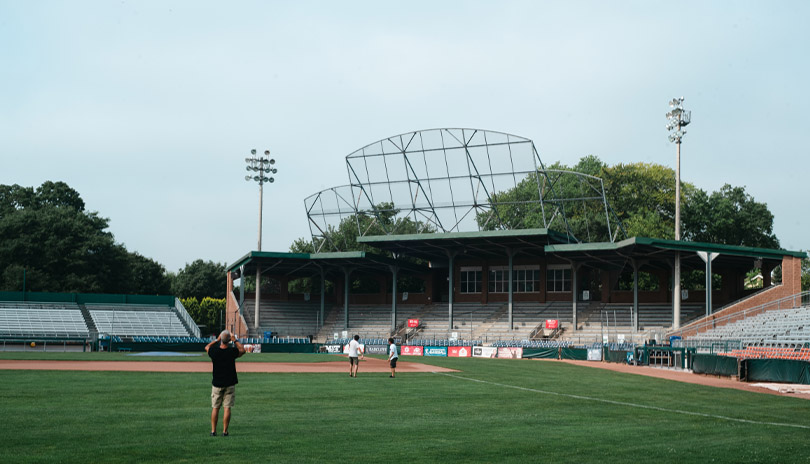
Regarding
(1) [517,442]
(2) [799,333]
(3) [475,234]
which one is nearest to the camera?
(1) [517,442]

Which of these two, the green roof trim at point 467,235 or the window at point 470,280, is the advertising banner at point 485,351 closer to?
the green roof trim at point 467,235

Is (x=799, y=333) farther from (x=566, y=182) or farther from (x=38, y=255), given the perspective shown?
(x=38, y=255)

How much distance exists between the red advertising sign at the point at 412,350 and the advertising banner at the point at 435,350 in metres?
0.42

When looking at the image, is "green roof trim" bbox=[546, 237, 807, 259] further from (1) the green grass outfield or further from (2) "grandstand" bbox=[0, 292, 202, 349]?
(2) "grandstand" bbox=[0, 292, 202, 349]

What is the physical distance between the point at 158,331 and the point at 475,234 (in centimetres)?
3151

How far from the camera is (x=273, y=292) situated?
286 ft

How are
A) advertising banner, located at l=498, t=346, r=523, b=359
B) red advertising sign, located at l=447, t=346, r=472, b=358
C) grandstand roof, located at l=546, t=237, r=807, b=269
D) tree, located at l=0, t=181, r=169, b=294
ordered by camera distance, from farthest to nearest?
tree, located at l=0, t=181, r=169, b=294
red advertising sign, located at l=447, t=346, r=472, b=358
advertising banner, located at l=498, t=346, r=523, b=359
grandstand roof, located at l=546, t=237, r=807, b=269

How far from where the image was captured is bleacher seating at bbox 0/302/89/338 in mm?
67688

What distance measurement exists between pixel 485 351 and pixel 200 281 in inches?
2680

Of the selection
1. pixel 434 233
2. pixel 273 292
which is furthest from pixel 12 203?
pixel 434 233

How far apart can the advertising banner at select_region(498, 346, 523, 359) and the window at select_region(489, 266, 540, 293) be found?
18.1 m

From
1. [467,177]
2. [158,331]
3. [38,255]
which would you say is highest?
[467,177]

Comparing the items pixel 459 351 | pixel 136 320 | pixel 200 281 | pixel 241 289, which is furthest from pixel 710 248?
pixel 200 281

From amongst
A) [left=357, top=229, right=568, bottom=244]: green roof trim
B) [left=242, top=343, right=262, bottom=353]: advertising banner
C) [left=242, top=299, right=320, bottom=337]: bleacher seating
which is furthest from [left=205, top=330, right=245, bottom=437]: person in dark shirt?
[left=242, top=299, right=320, bottom=337]: bleacher seating
